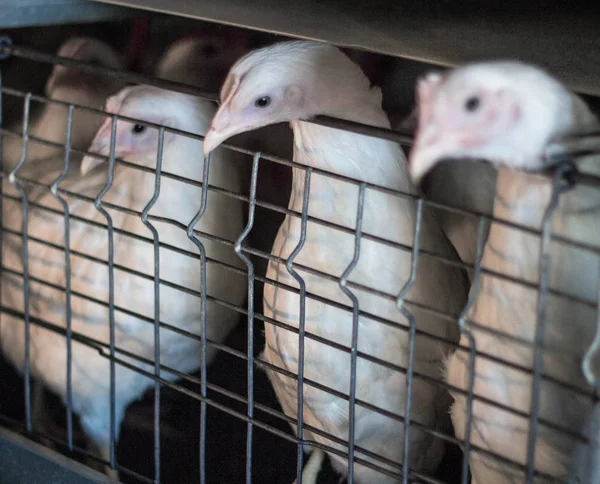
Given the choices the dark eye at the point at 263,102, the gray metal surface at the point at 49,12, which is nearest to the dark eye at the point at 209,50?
the gray metal surface at the point at 49,12

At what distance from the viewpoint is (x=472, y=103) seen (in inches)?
23.9

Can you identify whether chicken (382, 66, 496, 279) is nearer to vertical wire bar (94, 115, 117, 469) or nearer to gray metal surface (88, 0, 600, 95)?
gray metal surface (88, 0, 600, 95)

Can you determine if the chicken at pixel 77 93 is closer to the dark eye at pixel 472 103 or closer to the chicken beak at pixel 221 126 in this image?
the chicken beak at pixel 221 126

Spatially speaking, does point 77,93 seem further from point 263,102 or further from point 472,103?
Answer: point 472,103

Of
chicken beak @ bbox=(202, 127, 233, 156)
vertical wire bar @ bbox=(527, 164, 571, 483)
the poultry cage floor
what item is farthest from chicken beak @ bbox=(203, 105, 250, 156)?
the poultry cage floor

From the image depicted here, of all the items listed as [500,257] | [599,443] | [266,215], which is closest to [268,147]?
[266,215]

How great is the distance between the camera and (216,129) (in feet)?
2.72

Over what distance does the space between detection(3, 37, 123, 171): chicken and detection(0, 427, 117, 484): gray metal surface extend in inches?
20.6

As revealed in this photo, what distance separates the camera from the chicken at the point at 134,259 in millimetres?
1106

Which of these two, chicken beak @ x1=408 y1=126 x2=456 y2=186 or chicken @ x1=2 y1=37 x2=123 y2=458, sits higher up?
chicken beak @ x1=408 y1=126 x2=456 y2=186

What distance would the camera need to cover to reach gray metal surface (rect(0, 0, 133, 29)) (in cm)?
107

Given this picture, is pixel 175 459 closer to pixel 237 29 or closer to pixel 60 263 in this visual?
pixel 60 263

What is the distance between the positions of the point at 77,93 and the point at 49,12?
0.29 meters

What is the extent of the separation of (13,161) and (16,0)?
0.49 metres
